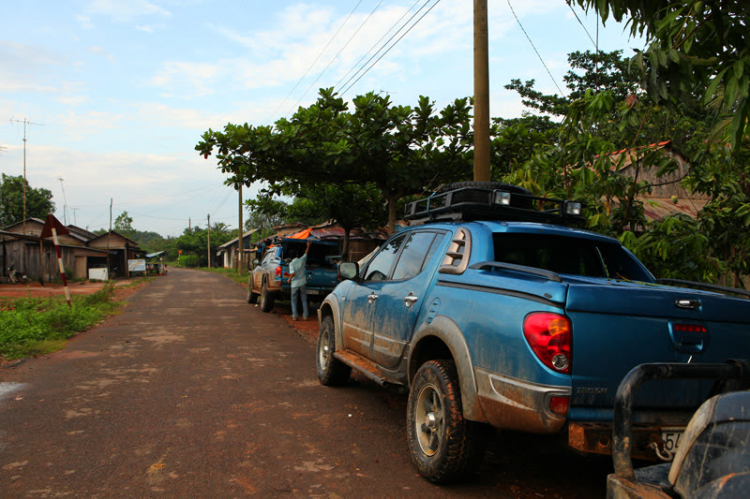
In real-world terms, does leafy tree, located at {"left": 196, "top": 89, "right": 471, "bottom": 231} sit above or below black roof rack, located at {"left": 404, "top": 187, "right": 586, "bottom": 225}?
above

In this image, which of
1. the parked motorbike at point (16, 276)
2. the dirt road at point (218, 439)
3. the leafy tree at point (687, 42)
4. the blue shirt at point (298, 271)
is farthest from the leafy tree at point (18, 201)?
the leafy tree at point (687, 42)

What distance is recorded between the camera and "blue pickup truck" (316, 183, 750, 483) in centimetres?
281

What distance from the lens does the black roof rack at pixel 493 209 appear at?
14.8 feet

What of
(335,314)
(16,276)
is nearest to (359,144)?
(335,314)

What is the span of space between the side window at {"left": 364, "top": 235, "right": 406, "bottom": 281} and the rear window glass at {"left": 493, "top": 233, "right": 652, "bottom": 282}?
1430 mm

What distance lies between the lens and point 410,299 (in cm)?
432

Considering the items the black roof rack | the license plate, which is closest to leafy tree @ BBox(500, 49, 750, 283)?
the black roof rack

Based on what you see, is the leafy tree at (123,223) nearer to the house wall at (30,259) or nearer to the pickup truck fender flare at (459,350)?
the house wall at (30,259)

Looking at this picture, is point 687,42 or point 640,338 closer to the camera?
point 640,338

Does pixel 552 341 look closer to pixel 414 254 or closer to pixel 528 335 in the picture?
pixel 528 335

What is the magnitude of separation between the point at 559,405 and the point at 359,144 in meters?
8.73

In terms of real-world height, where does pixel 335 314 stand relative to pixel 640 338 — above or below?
below

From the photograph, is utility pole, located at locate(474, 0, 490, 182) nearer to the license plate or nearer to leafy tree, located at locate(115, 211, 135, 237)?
the license plate

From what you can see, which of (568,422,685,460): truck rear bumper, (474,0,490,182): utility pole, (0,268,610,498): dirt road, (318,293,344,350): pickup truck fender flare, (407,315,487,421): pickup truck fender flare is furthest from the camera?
(474,0,490,182): utility pole
